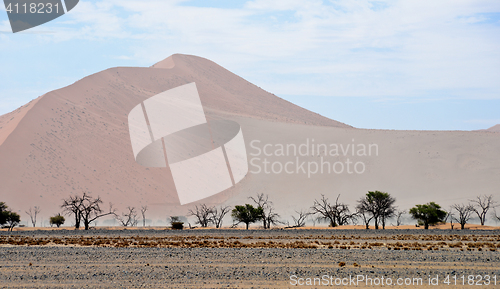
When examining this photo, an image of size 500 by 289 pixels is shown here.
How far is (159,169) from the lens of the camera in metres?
77.1

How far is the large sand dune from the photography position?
67.3 meters

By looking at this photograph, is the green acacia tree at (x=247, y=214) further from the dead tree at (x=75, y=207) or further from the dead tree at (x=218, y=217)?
the dead tree at (x=75, y=207)

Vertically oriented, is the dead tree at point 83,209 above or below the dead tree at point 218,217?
above

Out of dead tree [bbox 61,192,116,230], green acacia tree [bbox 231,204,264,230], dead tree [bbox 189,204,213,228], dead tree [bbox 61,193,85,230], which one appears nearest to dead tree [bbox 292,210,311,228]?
green acacia tree [bbox 231,204,264,230]

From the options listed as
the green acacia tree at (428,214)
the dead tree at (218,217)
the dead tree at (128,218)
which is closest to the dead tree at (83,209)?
the dead tree at (128,218)

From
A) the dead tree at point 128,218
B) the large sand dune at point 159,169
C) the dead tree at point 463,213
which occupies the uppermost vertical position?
the large sand dune at point 159,169

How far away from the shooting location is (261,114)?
11881cm

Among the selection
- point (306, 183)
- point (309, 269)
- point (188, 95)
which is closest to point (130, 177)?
point (306, 183)

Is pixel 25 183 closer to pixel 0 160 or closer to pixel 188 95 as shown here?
pixel 0 160

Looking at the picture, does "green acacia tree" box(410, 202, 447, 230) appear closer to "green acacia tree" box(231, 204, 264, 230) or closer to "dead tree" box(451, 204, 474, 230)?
"dead tree" box(451, 204, 474, 230)

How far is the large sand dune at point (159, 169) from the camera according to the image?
221ft

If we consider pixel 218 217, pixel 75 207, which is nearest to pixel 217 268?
pixel 75 207

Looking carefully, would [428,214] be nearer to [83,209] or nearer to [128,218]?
[83,209]

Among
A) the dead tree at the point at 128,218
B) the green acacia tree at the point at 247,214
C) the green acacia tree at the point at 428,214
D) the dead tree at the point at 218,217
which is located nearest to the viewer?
the green acacia tree at the point at 428,214
